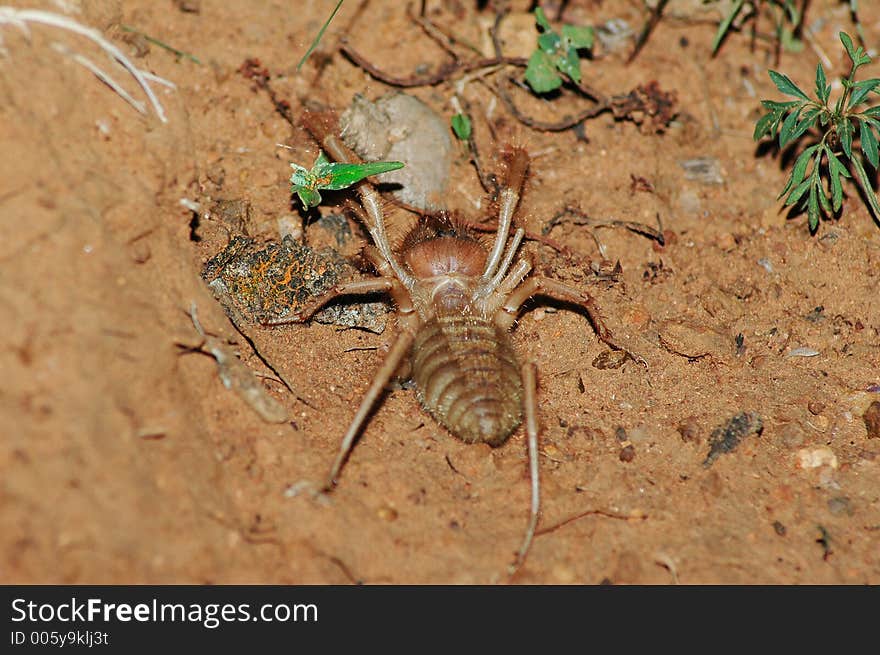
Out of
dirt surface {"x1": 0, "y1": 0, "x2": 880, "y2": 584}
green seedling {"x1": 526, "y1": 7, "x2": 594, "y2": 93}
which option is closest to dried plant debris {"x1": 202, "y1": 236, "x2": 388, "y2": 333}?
dirt surface {"x1": 0, "y1": 0, "x2": 880, "y2": 584}

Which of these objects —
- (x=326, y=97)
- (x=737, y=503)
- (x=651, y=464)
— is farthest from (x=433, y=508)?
(x=326, y=97)

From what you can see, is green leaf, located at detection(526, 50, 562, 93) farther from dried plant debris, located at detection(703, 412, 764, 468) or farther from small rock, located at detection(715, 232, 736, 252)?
dried plant debris, located at detection(703, 412, 764, 468)

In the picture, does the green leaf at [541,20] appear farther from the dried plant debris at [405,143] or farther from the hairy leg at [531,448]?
the hairy leg at [531,448]

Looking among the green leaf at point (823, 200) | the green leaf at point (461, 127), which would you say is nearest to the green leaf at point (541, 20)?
the green leaf at point (461, 127)

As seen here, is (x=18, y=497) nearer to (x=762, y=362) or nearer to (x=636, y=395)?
(x=636, y=395)

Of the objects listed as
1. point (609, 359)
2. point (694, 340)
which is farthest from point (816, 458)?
point (609, 359)
